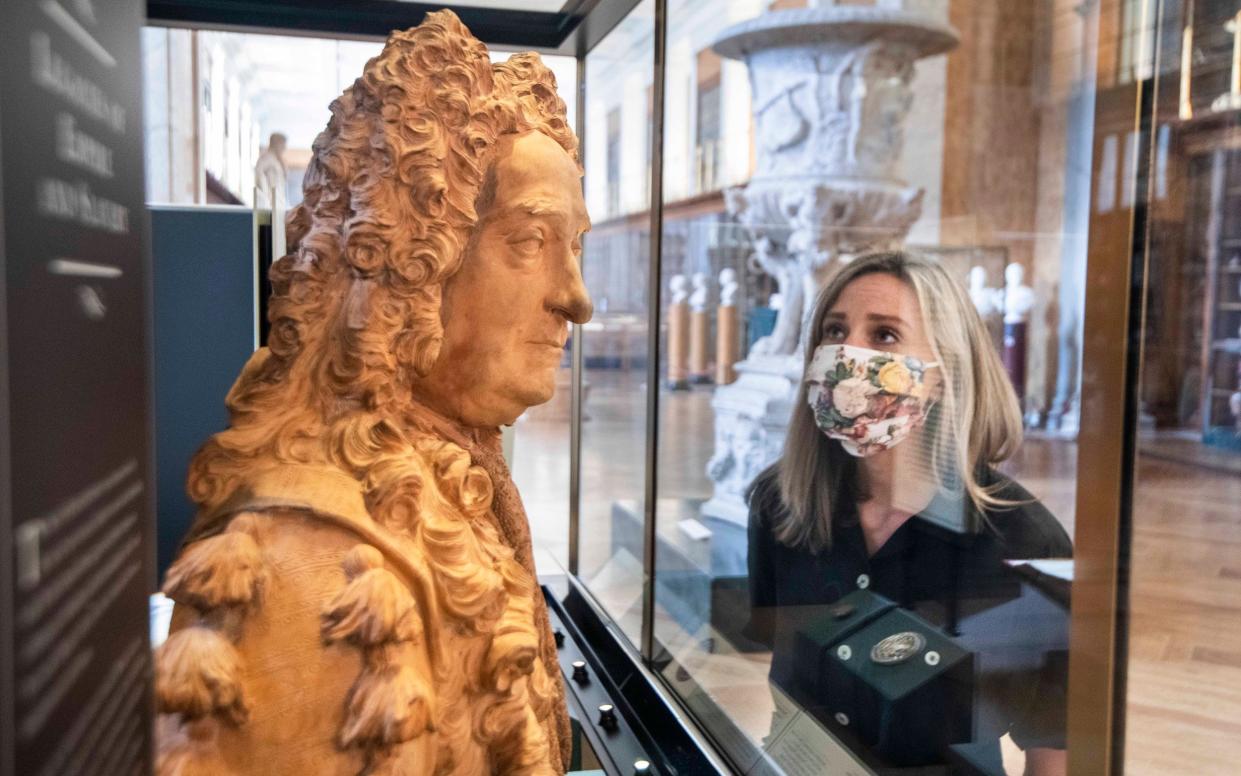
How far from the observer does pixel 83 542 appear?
0.50 m

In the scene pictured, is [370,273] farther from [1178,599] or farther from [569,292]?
[1178,599]

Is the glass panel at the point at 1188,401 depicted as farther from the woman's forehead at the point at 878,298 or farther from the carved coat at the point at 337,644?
the carved coat at the point at 337,644

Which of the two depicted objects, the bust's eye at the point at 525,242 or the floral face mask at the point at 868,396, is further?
the floral face mask at the point at 868,396

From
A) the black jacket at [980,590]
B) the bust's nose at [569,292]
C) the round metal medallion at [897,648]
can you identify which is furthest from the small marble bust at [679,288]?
the bust's nose at [569,292]

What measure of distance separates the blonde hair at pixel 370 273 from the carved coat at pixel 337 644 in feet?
0.22

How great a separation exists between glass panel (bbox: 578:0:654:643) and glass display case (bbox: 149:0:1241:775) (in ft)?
0.06

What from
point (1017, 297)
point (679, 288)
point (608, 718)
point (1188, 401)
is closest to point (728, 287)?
point (679, 288)

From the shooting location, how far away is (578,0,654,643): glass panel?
3.13 m

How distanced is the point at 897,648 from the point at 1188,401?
77 centimetres

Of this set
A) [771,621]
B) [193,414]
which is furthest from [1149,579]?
[193,414]

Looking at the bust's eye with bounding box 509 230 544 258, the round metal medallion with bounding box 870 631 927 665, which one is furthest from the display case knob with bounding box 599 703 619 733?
the bust's eye with bounding box 509 230 544 258

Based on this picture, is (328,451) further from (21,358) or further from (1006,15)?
(1006,15)

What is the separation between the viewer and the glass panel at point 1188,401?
55.7 inches

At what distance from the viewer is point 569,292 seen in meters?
1.49
